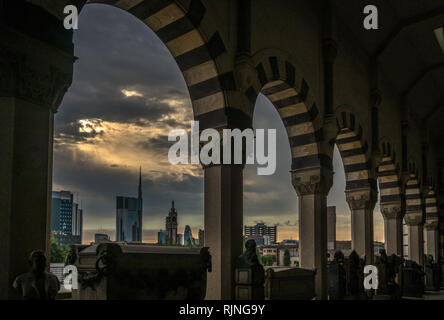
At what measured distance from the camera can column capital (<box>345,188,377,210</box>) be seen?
12594 mm

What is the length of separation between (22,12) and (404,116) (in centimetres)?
1484

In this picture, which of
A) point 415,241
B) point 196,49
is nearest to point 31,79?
point 196,49

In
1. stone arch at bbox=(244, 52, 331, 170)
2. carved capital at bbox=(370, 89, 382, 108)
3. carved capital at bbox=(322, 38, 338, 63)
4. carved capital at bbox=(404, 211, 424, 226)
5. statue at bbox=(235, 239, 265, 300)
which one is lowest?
statue at bbox=(235, 239, 265, 300)

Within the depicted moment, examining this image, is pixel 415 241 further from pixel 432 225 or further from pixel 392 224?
pixel 432 225

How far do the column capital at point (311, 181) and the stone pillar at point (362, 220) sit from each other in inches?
115

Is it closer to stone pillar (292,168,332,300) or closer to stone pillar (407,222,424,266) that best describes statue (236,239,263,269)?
stone pillar (292,168,332,300)

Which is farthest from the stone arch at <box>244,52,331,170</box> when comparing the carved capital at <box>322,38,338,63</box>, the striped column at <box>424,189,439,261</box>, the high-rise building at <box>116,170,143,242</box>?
the high-rise building at <box>116,170,143,242</box>

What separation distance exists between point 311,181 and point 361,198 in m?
3.53

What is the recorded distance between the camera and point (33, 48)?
420 cm

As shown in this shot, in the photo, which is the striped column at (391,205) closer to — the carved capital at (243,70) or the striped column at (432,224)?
the striped column at (432,224)

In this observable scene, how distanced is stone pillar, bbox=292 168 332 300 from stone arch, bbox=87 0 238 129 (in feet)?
10.1

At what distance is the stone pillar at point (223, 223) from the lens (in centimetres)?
662
